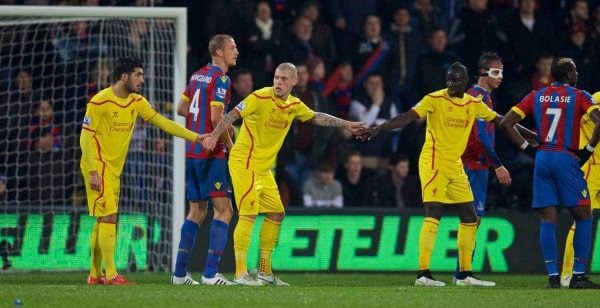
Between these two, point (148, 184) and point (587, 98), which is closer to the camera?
point (587, 98)

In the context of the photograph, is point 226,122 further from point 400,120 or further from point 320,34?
point 320,34

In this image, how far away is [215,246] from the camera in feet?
39.4

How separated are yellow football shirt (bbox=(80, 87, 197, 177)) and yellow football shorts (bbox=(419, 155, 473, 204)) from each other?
2.28 metres

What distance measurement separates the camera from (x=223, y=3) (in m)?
16.8

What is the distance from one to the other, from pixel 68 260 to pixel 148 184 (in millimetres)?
1373

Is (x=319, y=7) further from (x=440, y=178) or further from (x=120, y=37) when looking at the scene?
(x=440, y=178)

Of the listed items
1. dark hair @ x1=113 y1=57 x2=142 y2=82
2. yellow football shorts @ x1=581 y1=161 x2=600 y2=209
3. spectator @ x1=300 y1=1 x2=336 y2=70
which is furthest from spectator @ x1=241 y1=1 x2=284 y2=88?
yellow football shorts @ x1=581 y1=161 x2=600 y2=209

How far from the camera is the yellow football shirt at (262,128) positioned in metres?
11.9

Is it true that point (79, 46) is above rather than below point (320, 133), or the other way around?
above

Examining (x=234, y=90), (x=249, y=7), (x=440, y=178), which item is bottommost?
(x=440, y=178)

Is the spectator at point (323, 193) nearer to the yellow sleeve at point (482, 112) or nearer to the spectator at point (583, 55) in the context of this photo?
the yellow sleeve at point (482, 112)

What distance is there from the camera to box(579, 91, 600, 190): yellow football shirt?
502 inches

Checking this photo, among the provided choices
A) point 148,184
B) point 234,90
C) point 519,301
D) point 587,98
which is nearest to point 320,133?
point 234,90

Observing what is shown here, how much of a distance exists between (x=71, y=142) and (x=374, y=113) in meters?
3.86
